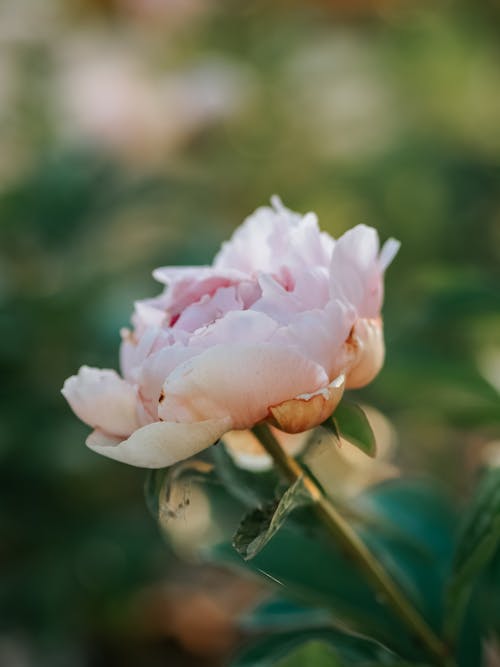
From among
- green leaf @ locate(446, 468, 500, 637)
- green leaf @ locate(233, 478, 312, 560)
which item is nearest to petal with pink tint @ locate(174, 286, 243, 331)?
green leaf @ locate(233, 478, 312, 560)

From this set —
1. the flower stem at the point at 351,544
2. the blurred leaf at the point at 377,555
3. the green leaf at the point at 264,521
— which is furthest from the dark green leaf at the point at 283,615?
the green leaf at the point at 264,521

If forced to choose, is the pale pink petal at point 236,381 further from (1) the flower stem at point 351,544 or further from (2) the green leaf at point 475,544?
(2) the green leaf at point 475,544

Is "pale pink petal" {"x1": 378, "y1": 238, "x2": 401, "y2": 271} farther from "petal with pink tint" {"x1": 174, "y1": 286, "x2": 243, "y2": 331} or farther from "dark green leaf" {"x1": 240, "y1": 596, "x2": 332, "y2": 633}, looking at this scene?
"dark green leaf" {"x1": 240, "y1": 596, "x2": 332, "y2": 633}

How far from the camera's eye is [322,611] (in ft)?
2.63

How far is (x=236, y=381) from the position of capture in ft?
1.66

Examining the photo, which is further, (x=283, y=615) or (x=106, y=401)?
(x=283, y=615)

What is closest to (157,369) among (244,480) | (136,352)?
(136,352)

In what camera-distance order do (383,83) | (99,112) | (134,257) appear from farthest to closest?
(383,83), (99,112), (134,257)

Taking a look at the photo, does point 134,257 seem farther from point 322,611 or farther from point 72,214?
point 322,611

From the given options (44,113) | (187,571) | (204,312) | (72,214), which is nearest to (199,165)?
(44,113)

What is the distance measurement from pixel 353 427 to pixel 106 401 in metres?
0.14

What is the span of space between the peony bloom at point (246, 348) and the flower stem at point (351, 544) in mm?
39

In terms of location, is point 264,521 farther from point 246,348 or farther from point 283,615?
point 283,615

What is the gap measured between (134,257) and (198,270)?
119cm
